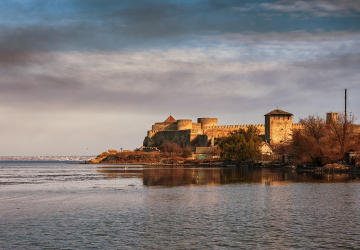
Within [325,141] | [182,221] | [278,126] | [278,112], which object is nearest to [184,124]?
[278,112]

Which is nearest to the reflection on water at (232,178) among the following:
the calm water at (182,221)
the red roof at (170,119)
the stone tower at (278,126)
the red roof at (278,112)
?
the calm water at (182,221)

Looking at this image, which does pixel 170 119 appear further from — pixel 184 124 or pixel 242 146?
pixel 242 146

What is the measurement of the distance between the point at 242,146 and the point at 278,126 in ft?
62.4

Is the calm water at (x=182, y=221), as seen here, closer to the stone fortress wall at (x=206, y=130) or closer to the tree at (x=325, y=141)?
the tree at (x=325, y=141)

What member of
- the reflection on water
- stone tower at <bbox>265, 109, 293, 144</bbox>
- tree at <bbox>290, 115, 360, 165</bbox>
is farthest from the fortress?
the reflection on water

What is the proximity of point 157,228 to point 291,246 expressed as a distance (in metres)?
3.43

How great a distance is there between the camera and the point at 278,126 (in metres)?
68.6

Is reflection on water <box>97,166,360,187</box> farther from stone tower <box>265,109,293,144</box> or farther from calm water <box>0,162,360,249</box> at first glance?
stone tower <box>265,109,293,144</box>

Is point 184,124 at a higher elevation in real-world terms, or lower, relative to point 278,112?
lower

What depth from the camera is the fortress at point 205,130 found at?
68.4 m

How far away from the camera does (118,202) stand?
16.8 meters

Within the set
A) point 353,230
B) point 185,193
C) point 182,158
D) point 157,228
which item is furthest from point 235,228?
point 182,158

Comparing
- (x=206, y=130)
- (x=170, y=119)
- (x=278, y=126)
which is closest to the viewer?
(x=278, y=126)

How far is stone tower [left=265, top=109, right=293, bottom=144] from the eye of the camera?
68.2 m
